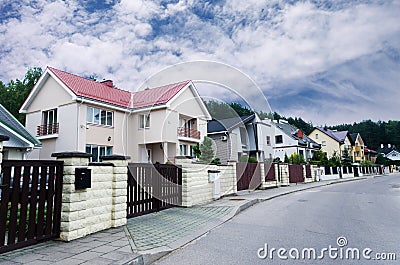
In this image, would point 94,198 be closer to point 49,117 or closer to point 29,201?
point 29,201

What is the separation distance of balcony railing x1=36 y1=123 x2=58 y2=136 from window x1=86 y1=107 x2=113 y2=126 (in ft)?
8.03

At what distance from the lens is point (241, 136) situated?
3188 cm

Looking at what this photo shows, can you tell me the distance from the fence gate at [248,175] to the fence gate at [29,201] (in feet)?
33.8

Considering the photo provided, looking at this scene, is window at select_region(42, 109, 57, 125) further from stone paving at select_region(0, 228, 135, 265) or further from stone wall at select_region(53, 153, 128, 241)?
stone paving at select_region(0, 228, 135, 265)

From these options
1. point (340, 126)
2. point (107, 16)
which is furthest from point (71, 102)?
point (340, 126)

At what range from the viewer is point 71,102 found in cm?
1783

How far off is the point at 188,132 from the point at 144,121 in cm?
382

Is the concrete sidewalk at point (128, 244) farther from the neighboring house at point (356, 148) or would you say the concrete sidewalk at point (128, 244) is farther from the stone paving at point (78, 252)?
the neighboring house at point (356, 148)

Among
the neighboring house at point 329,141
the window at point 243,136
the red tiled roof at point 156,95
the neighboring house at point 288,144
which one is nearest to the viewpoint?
the red tiled roof at point 156,95

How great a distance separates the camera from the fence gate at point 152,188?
6953 millimetres

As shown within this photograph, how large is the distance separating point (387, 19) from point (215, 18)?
6.73m

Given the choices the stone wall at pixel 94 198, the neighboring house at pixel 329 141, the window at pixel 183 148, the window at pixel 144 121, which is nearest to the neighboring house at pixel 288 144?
the neighboring house at pixel 329 141

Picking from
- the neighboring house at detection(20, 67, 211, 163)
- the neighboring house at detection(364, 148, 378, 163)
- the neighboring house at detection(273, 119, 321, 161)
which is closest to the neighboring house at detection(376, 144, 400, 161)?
the neighboring house at detection(364, 148, 378, 163)

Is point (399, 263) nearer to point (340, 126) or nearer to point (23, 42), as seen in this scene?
point (23, 42)
